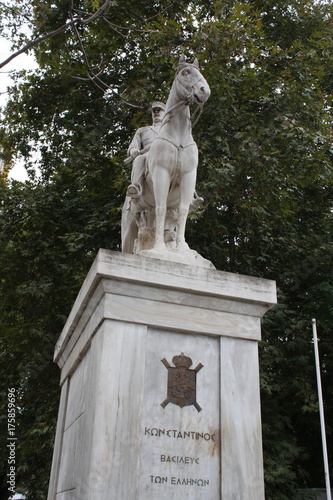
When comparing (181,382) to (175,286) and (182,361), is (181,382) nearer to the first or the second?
(182,361)

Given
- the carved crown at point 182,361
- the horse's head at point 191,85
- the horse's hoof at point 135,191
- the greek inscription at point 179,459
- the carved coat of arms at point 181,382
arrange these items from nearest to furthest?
the greek inscription at point 179,459, the carved coat of arms at point 181,382, the carved crown at point 182,361, the horse's head at point 191,85, the horse's hoof at point 135,191

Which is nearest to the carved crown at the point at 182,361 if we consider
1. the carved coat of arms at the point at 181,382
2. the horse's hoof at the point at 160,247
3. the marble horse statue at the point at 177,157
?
the carved coat of arms at the point at 181,382

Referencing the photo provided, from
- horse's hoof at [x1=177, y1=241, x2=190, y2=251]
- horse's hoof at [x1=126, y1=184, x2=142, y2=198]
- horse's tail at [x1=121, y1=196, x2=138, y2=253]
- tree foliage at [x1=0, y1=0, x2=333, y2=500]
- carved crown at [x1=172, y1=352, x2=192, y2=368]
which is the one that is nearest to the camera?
carved crown at [x1=172, y1=352, x2=192, y2=368]

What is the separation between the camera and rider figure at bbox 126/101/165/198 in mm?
5816

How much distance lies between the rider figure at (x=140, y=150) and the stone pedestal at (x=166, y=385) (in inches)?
62.3

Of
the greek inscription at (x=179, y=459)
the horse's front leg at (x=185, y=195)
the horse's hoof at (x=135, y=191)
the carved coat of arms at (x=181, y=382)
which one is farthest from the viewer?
the horse's hoof at (x=135, y=191)

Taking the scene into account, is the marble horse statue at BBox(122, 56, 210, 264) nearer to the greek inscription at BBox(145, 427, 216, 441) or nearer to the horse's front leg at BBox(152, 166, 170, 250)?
the horse's front leg at BBox(152, 166, 170, 250)

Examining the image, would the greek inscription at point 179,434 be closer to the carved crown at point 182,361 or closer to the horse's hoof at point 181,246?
the carved crown at point 182,361

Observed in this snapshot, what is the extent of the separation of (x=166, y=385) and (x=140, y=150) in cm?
366

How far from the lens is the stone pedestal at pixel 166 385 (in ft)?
12.3

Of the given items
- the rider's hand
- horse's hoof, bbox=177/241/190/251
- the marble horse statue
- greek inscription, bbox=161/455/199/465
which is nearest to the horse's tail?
the rider's hand

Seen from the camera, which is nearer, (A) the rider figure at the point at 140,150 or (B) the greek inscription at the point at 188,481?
(B) the greek inscription at the point at 188,481

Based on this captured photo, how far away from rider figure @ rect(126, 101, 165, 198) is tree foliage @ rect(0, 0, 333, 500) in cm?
360

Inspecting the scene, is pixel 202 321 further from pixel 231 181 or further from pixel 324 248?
pixel 324 248
